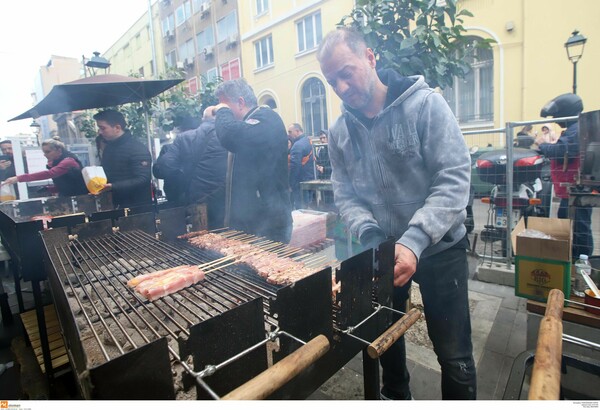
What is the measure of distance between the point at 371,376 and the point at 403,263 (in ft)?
1.82

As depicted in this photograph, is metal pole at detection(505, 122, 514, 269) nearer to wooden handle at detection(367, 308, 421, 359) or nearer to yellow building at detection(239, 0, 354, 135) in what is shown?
wooden handle at detection(367, 308, 421, 359)

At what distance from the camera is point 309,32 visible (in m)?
17.2

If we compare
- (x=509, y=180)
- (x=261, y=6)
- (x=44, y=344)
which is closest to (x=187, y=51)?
(x=261, y=6)

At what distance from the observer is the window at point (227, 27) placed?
2158 cm

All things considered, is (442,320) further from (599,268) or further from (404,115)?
(599,268)

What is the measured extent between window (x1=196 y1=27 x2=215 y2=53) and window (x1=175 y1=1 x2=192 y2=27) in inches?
71.0

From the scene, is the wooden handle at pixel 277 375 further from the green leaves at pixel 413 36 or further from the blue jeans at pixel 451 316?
the green leaves at pixel 413 36

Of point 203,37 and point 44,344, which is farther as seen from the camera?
point 203,37

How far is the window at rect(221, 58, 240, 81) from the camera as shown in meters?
21.9

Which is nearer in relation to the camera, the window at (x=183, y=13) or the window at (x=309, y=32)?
the window at (x=309, y=32)

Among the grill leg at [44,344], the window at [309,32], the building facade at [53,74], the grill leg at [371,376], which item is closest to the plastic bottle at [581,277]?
the grill leg at [371,376]

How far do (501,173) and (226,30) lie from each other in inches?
865

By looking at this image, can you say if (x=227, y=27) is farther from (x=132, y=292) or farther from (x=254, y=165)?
(x=132, y=292)

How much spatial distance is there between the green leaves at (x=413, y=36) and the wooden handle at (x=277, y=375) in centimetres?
322
